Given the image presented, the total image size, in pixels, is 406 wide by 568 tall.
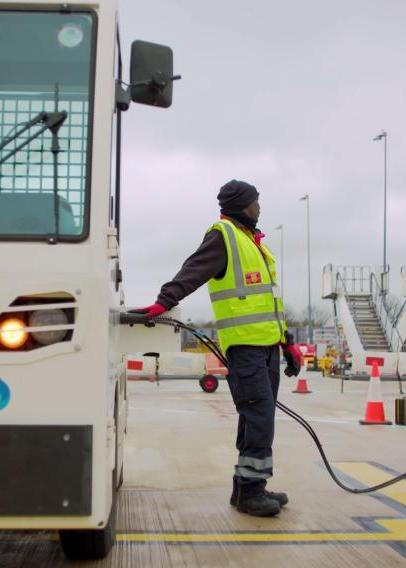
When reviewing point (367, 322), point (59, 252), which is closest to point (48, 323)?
point (59, 252)

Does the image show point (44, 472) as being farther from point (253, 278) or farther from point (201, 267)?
point (253, 278)

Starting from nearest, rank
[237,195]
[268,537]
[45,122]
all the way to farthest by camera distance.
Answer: [45,122], [268,537], [237,195]

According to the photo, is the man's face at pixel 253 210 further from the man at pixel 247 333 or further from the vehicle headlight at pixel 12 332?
the vehicle headlight at pixel 12 332

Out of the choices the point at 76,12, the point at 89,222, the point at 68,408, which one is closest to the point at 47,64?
the point at 76,12

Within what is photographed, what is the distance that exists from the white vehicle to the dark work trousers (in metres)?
1.58

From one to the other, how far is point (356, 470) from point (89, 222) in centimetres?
433

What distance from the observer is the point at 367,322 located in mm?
30438

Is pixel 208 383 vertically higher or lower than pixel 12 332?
lower

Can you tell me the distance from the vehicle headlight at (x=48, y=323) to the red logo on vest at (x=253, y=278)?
2.15 metres

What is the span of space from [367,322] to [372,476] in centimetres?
2495

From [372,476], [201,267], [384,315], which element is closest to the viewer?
[201,267]

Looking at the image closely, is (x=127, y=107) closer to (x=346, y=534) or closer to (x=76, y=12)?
(x=76, y=12)

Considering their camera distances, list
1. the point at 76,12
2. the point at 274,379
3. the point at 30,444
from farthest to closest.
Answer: the point at 274,379
the point at 76,12
the point at 30,444

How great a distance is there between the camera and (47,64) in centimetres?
313
